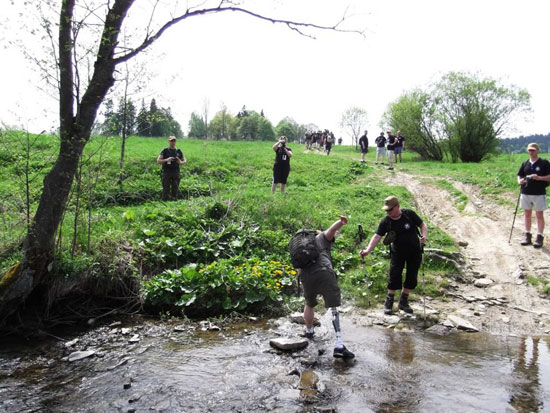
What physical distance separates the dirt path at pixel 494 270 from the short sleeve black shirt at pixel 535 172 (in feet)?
4.49

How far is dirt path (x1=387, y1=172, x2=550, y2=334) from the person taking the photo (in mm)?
7074

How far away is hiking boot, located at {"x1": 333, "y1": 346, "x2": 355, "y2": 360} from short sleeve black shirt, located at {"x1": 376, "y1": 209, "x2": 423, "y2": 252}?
2.37m

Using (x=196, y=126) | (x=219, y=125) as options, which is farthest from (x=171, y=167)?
(x=196, y=126)

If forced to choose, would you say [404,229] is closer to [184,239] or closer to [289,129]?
[184,239]

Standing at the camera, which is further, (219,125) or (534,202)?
(219,125)

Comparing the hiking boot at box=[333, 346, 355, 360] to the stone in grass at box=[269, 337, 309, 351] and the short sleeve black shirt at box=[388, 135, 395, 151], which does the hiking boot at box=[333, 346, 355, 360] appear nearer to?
the stone in grass at box=[269, 337, 309, 351]

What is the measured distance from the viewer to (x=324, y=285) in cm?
573

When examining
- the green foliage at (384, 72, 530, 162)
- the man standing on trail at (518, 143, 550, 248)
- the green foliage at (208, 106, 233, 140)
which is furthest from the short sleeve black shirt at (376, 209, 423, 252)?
the green foliage at (208, 106, 233, 140)

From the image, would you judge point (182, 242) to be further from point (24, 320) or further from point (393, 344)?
point (393, 344)

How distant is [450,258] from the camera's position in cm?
927

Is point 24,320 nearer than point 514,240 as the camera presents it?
Yes

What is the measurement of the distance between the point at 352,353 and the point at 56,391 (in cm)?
383

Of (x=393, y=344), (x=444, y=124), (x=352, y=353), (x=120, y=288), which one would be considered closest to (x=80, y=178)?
(x=120, y=288)

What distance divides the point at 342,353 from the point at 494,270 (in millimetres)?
5245
